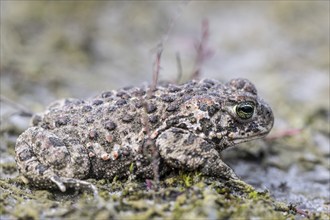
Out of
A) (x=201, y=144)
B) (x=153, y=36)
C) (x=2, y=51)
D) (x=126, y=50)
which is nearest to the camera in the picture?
(x=201, y=144)

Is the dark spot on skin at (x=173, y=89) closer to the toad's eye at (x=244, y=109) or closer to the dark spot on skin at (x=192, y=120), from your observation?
the dark spot on skin at (x=192, y=120)

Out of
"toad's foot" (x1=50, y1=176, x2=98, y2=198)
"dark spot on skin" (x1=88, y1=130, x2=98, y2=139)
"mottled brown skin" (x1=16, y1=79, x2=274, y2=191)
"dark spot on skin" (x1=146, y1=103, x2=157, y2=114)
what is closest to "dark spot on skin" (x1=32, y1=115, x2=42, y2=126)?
"mottled brown skin" (x1=16, y1=79, x2=274, y2=191)

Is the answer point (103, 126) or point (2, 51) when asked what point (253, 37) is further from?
point (103, 126)

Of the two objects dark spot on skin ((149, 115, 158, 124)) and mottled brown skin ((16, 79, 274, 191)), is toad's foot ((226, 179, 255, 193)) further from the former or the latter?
dark spot on skin ((149, 115, 158, 124))

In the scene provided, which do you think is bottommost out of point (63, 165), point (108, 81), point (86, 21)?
point (63, 165)

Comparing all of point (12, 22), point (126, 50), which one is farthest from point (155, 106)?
point (12, 22)

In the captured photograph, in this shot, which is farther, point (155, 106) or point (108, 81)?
point (108, 81)

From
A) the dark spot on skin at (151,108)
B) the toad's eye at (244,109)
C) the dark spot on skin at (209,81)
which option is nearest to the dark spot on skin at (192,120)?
the dark spot on skin at (151,108)
